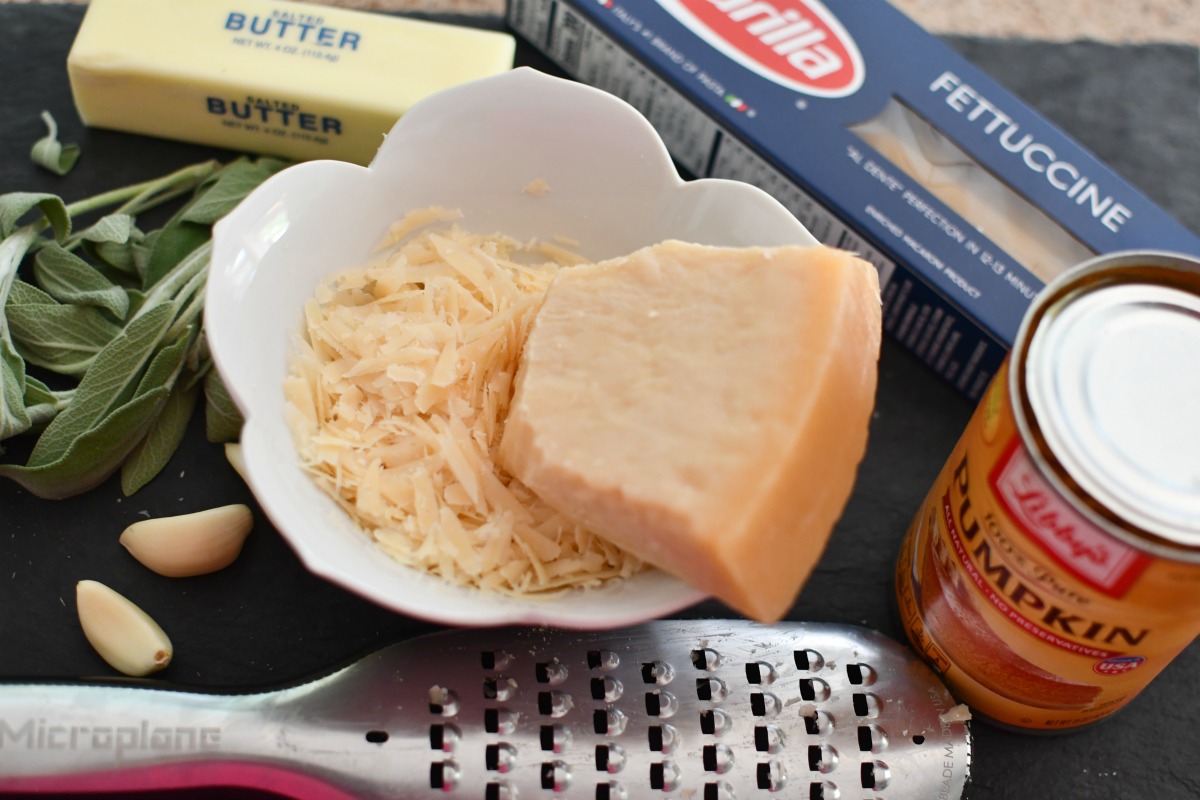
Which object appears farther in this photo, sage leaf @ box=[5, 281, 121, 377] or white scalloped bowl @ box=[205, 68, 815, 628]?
sage leaf @ box=[5, 281, 121, 377]

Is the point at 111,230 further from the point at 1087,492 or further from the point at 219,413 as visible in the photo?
the point at 1087,492

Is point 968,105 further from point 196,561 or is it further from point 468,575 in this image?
point 196,561

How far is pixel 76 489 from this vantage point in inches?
38.0

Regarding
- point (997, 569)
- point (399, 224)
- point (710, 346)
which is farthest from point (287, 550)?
point (997, 569)

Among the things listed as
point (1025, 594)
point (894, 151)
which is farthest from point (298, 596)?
point (894, 151)

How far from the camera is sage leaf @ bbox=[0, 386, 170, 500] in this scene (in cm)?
91

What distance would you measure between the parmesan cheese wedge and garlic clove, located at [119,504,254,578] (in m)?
0.29

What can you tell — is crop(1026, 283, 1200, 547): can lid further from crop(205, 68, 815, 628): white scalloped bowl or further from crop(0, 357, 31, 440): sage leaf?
crop(0, 357, 31, 440): sage leaf

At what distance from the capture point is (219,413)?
980 millimetres

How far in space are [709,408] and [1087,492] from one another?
24 centimetres

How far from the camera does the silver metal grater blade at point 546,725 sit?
81 cm

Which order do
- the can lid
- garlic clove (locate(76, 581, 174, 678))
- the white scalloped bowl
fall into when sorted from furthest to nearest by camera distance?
garlic clove (locate(76, 581, 174, 678)) → the white scalloped bowl → the can lid

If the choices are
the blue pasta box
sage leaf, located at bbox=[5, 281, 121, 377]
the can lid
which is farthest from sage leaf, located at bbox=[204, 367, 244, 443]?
the can lid

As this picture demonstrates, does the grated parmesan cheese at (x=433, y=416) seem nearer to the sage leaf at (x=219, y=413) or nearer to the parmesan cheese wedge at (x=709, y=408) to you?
the parmesan cheese wedge at (x=709, y=408)
